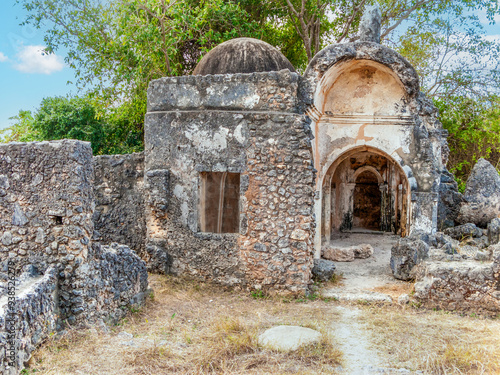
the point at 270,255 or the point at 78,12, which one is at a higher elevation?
the point at 78,12

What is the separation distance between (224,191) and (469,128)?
10.7m

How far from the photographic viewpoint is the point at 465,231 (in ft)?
37.0

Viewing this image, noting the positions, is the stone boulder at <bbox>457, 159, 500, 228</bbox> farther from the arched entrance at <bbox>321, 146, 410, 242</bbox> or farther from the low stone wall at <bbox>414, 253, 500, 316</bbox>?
the low stone wall at <bbox>414, 253, 500, 316</bbox>

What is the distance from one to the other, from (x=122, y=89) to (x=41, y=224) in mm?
9730

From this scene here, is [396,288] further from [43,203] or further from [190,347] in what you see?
[43,203]

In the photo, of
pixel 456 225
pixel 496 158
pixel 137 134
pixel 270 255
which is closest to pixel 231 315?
pixel 270 255

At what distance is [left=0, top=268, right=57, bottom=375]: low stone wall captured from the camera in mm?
3656

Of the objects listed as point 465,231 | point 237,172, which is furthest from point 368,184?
point 237,172

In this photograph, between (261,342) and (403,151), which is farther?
(403,151)

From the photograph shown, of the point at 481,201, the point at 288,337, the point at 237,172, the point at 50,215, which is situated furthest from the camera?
the point at 481,201

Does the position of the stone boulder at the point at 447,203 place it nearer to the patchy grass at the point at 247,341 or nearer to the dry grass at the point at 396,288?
the dry grass at the point at 396,288

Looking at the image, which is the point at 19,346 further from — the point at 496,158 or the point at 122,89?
the point at 496,158

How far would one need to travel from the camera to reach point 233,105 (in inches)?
281

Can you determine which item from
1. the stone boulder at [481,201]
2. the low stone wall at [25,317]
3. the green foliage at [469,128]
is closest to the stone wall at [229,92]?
the low stone wall at [25,317]
